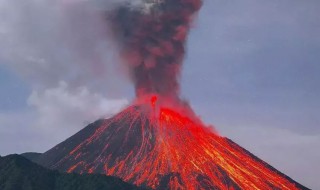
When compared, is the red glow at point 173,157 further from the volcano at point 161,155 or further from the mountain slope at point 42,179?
the mountain slope at point 42,179

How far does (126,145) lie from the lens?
9394 cm

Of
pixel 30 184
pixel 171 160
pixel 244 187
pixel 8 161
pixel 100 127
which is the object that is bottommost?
pixel 30 184

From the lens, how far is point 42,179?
6962 centimetres

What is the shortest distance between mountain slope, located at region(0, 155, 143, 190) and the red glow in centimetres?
1130

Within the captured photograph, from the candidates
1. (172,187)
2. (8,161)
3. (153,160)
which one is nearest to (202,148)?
(153,160)

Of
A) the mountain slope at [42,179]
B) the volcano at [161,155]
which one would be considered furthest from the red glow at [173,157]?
the mountain slope at [42,179]

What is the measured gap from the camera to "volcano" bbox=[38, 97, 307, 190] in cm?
8288

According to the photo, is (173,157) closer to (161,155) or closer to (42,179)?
(161,155)

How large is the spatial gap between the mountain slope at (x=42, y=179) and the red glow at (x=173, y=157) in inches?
445

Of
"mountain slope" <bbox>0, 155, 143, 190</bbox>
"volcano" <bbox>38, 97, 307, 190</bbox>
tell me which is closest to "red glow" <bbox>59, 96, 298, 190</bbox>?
"volcano" <bbox>38, 97, 307, 190</bbox>

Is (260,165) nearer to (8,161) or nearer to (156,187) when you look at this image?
(156,187)

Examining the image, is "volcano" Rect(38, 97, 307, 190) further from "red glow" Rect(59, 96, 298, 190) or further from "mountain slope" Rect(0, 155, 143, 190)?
"mountain slope" Rect(0, 155, 143, 190)

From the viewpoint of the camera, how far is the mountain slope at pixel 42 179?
6712 centimetres

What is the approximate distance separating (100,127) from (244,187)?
32827 mm
